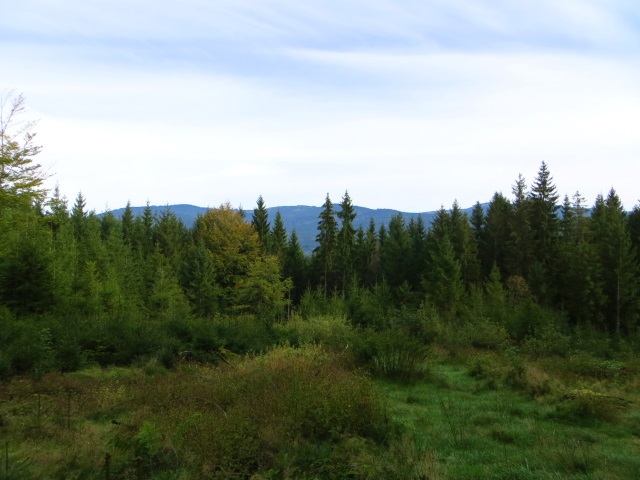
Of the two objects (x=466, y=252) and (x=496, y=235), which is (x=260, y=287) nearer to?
(x=466, y=252)

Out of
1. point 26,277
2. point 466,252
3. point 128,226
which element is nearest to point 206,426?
point 26,277

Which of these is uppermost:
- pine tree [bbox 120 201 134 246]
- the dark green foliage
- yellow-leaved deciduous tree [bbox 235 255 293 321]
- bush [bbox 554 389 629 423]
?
pine tree [bbox 120 201 134 246]

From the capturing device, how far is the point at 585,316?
43.4 metres

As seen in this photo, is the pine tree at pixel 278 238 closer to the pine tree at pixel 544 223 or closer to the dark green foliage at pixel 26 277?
the pine tree at pixel 544 223

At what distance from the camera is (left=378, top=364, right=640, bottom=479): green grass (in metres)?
5.73

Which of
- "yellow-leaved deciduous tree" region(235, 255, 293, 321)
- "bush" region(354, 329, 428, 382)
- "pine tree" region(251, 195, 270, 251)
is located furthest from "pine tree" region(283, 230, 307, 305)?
"bush" region(354, 329, 428, 382)

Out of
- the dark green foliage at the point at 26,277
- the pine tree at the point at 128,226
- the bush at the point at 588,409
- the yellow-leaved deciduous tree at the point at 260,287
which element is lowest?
the yellow-leaved deciduous tree at the point at 260,287

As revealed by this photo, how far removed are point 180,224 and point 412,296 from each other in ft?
124

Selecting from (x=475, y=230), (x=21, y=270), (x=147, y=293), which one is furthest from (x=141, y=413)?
(x=475, y=230)

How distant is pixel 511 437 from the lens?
7270 mm

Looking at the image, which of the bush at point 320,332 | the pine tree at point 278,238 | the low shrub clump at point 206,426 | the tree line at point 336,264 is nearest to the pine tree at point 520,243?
the tree line at point 336,264

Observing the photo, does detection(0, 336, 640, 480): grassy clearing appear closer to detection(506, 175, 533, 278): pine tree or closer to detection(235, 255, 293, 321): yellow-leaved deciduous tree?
detection(235, 255, 293, 321): yellow-leaved deciduous tree

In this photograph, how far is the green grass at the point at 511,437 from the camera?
573 centimetres

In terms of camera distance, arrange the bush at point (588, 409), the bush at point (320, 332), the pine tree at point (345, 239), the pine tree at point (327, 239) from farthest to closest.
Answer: the pine tree at point (345, 239)
the pine tree at point (327, 239)
the bush at point (320, 332)
the bush at point (588, 409)
